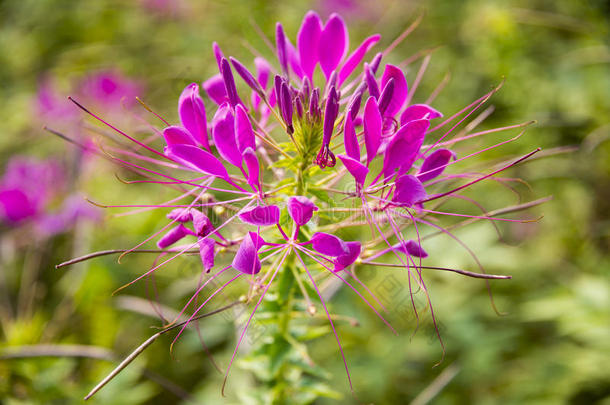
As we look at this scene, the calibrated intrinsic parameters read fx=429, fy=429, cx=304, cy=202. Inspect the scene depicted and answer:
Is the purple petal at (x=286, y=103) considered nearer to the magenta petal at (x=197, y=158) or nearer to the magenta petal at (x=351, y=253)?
the magenta petal at (x=197, y=158)

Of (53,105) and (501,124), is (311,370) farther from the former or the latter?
(53,105)

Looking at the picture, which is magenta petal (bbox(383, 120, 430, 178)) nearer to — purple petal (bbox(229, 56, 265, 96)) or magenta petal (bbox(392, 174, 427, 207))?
magenta petal (bbox(392, 174, 427, 207))

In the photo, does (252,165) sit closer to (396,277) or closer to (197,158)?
(197,158)

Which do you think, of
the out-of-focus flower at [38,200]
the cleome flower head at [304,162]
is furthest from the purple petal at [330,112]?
the out-of-focus flower at [38,200]

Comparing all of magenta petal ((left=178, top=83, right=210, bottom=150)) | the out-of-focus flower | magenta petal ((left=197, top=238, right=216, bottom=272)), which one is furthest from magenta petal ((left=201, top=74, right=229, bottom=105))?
the out-of-focus flower

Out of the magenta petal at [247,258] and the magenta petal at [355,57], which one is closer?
the magenta petal at [247,258]

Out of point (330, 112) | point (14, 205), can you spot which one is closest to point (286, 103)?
point (330, 112)
